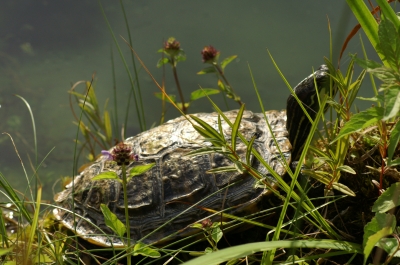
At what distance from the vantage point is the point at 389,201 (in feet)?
3.03

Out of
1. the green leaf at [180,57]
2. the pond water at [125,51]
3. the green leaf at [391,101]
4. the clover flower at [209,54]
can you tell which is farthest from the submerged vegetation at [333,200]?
the pond water at [125,51]

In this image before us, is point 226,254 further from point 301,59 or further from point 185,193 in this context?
point 301,59

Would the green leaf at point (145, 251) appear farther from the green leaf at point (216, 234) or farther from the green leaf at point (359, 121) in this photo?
the green leaf at point (359, 121)

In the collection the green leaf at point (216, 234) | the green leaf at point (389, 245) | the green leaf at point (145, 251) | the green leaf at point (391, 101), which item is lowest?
the green leaf at point (389, 245)

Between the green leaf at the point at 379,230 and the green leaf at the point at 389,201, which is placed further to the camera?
the green leaf at the point at 389,201

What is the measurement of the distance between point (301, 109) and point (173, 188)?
→ 1.71ft

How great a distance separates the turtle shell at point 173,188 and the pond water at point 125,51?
118 centimetres

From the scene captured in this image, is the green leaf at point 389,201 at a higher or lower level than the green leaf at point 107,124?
lower

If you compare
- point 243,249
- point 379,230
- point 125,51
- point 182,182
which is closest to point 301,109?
point 182,182

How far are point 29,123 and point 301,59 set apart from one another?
1854 mm

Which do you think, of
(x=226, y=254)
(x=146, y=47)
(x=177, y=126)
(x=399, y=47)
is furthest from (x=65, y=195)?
(x=146, y=47)

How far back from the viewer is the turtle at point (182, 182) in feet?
5.18

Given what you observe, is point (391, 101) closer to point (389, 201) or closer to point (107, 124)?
point (389, 201)

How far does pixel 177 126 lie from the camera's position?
183cm
